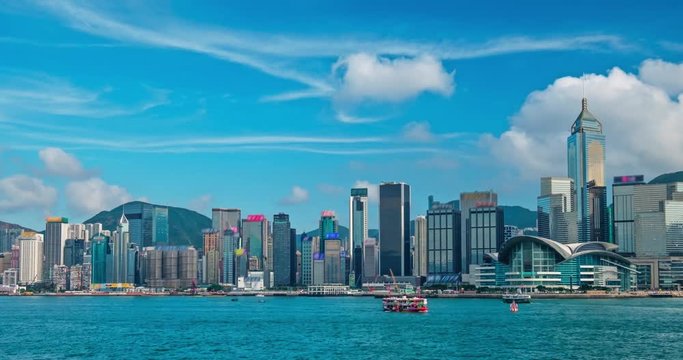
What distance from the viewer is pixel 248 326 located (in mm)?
107000

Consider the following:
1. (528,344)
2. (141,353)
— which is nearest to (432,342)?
(528,344)

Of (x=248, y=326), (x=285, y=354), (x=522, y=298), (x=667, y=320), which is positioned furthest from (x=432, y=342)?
(x=522, y=298)

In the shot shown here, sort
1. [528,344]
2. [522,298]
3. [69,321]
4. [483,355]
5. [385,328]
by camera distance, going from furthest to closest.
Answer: [522,298] → [69,321] → [385,328] → [528,344] → [483,355]

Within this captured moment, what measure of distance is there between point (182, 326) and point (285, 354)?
39143 mm

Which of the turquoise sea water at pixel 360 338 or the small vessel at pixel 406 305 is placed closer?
the turquoise sea water at pixel 360 338

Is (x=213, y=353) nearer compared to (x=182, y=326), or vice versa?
(x=213, y=353)

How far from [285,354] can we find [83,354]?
15502 millimetres

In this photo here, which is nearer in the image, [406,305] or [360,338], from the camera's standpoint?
[360,338]

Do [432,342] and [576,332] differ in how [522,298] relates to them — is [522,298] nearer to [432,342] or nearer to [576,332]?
[576,332]

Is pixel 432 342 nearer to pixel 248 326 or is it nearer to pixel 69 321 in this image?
pixel 248 326

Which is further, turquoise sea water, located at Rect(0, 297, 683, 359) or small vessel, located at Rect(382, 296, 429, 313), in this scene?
small vessel, located at Rect(382, 296, 429, 313)

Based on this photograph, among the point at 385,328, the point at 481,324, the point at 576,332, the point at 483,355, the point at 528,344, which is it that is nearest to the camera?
the point at 483,355

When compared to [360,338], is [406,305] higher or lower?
lower

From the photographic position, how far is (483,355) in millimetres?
68625
